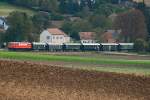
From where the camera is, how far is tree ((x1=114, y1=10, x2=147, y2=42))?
102 m

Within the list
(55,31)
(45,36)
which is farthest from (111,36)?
(45,36)

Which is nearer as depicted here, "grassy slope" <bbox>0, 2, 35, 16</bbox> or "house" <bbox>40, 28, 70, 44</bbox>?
"house" <bbox>40, 28, 70, 44</bbox>

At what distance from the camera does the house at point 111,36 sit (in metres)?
107

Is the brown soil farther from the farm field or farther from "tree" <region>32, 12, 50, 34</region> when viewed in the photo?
"tree" <region>32, 12, 50, 34</region>

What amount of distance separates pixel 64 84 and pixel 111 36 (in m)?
87.1

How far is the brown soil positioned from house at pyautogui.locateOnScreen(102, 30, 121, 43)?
7977cm

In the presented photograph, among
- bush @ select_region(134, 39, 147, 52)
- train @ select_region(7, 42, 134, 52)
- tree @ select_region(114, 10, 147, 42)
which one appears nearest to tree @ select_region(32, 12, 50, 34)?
tree @ select_region(114, 10, 147, 42)

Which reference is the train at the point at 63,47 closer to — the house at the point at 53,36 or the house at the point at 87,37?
the house at the point at 87,37

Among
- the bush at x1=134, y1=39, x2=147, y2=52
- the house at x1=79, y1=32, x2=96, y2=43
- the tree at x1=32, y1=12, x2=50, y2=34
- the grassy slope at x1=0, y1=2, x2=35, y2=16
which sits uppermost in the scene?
the grassy slope at x1=0, y1=2, x2=35, y2=16

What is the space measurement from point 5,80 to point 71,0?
119546 millimetres

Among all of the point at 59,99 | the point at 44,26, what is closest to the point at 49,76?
the point at 59,99

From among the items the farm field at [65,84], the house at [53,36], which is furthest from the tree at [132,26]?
the farm field at [65,84]

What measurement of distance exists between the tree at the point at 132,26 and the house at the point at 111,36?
248cm

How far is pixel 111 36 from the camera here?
110m
